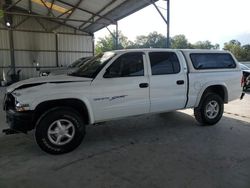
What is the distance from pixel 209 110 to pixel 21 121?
418 centimetres

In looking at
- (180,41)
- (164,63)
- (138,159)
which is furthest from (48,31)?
(180,41)

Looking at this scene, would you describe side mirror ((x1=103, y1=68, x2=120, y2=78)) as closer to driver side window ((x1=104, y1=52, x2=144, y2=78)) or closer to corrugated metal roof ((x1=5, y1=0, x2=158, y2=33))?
driver side window ((x1=104, y1=52, x2=144, y2=78))

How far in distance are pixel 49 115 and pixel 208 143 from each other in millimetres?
2944

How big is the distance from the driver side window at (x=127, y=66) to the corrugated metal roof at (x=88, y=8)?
7.95m

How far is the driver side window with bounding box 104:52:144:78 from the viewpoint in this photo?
482 cm

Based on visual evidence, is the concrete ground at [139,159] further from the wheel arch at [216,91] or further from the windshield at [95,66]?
the windshield at [95,66]

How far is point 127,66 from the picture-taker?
5.01 metres

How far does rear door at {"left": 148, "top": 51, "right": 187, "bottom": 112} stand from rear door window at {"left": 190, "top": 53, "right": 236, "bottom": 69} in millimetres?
467

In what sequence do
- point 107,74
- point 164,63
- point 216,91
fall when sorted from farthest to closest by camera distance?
point 216,91
point 164,63
point 107,74

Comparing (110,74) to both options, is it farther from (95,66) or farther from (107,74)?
(95,66)

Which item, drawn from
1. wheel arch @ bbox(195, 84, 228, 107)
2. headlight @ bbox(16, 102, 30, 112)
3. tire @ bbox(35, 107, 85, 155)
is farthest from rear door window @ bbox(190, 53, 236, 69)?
headlight @ bbox(16, 102, 30, 112)

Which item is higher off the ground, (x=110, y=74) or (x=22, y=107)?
(x=110, y=74)

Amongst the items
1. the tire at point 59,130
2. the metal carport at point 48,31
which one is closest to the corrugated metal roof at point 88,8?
the metal carport at point 48,31

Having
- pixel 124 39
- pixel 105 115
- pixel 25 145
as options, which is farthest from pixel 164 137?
pixel 124 39
